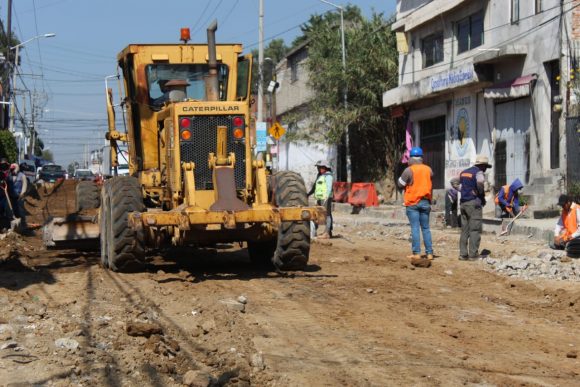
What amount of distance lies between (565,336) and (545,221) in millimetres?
12341

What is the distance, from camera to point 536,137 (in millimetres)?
22906

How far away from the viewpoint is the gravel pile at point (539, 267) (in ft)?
39.1

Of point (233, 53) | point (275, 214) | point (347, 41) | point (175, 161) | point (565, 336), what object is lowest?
point (565, 336)

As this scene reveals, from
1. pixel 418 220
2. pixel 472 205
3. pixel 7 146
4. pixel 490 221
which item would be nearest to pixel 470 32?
pixel 490 221

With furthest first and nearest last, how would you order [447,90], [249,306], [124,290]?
[447,90], [124,290], [249,306]

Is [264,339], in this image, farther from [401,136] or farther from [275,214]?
[401,136]

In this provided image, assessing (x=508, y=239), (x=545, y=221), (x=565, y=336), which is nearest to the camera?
(x=565, y=336)

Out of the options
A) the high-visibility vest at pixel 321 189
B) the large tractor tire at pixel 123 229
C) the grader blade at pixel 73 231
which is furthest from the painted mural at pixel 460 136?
the large tractor tire at pixel 123 229

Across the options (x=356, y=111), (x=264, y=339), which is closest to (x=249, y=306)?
(x=264, y=339)

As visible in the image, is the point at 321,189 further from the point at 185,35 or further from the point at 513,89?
the point at 513,89

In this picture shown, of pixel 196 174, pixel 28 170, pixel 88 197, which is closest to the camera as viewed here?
pixel 196 174

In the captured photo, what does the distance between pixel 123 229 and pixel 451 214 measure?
1303 cm

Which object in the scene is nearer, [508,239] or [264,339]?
[264,339]

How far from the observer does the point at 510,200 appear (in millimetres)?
Result: 21172
